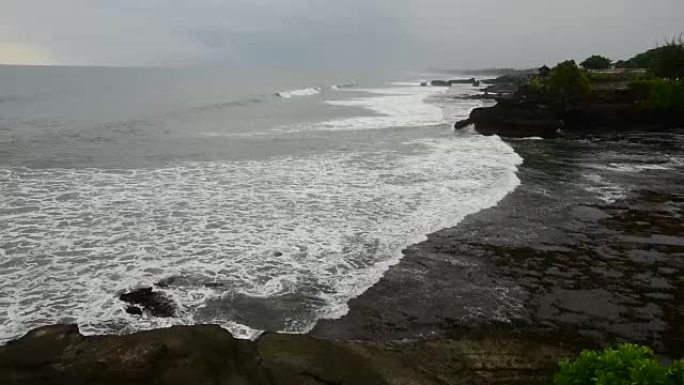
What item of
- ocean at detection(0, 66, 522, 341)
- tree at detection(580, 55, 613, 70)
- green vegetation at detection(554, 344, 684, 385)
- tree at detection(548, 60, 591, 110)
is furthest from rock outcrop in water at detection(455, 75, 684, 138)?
tree at detection(580, 55, 613, 70)

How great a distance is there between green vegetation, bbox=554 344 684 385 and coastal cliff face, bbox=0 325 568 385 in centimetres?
243

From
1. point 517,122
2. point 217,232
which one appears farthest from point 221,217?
point 517,122

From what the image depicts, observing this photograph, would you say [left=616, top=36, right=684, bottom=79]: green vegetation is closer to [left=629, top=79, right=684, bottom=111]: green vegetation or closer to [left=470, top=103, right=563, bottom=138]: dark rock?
[left=629, top=79, right=684, bottom=111]: green vegetation

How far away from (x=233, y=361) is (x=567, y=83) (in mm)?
45393

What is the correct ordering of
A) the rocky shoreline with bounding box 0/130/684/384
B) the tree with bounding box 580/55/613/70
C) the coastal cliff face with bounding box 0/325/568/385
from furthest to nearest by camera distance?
the tree with bounding box 580/55/613/70 → the rocky shoreline with bounding box 0/130/684/384 → the coastal cliff face with bounding box 0/325/568/385

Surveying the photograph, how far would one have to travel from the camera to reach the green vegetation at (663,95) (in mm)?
42406

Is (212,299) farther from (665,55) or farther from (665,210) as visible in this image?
(665,55)

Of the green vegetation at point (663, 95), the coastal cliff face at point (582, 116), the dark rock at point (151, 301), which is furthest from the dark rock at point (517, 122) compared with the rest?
the dark rock at point (151, 301)

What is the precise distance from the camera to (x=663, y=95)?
4253cm

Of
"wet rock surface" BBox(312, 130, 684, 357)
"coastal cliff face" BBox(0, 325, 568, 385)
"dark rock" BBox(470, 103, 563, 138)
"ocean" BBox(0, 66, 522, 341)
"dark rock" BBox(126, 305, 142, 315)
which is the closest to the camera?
"coastal cliff face" BBox(0, 325, 568, 385)

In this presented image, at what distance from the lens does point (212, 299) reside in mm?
11352

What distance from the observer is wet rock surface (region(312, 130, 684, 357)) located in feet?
33.8

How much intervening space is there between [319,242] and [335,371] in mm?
7736

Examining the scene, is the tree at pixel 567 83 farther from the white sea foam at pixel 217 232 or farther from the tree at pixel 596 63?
the tree at pixel 596 63
